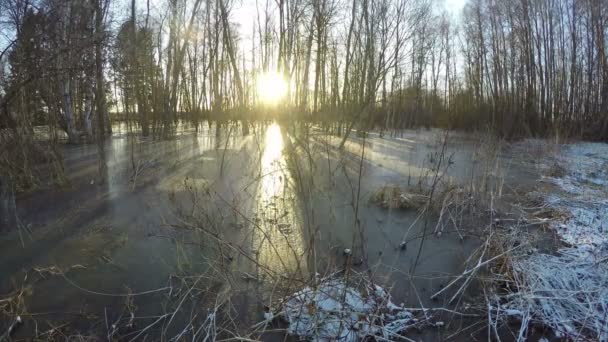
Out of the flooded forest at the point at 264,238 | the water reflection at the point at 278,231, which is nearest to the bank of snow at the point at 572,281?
the flooded forest at the point at 264,238

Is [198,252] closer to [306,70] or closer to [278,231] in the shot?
[278,231]

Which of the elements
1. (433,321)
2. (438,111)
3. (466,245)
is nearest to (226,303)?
(433,321)

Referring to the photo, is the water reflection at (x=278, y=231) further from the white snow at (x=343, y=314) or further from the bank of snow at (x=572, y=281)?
the bank of snow at (x=572, y=281)

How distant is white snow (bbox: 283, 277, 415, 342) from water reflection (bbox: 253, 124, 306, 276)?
0.22 metres

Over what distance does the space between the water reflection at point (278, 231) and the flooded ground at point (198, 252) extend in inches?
0.8

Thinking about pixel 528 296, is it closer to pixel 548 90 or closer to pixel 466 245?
pixel 466 245

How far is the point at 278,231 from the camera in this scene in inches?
149

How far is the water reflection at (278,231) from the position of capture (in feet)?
9.77

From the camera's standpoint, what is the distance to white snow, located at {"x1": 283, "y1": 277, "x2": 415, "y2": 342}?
211 centimetres

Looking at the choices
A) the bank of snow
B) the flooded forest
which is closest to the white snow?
the flooded forest

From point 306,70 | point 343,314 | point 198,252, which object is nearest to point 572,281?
point 343,314

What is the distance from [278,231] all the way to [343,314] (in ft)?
5.67

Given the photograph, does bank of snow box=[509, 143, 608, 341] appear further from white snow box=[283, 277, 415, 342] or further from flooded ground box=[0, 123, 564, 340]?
white snow box=[283, 277, 415, 342]

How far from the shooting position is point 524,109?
55.6 ft
